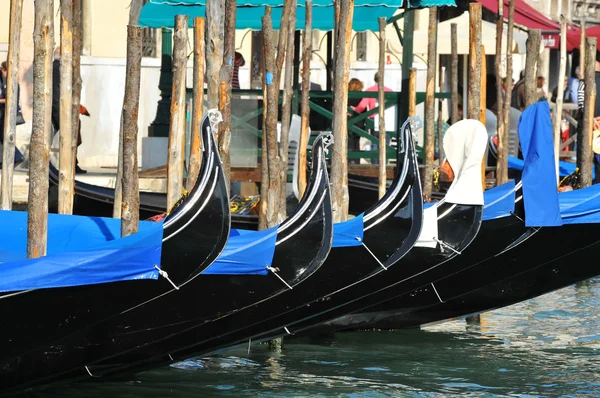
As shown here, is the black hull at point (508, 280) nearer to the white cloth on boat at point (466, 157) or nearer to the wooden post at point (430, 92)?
the white cloth on boat at point (466, 157)

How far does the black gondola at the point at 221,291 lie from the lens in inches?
236

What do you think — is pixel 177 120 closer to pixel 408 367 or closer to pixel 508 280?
pixel 408 367

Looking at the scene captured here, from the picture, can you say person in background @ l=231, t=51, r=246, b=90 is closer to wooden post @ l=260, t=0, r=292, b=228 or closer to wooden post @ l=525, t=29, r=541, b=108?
wooden post @ l=525, t=29, r=541, b=108

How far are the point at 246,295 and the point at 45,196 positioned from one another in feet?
3.41

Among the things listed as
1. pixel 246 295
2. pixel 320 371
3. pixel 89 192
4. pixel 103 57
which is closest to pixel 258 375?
pixel 320 371

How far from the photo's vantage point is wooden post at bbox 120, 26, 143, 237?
21.3 ft

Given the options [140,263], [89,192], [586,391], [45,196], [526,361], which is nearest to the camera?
[140,263]

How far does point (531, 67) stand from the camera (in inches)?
361

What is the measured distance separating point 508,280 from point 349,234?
1.97m

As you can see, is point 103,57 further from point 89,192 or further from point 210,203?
point 210,203

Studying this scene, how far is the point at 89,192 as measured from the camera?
32.5ft

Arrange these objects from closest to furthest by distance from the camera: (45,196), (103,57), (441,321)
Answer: (45,196), (441,321), (103,57)

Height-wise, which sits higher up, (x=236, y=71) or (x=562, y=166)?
(x=236, y=71)

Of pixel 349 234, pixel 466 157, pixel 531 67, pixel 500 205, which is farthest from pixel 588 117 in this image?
pixel 349 234
